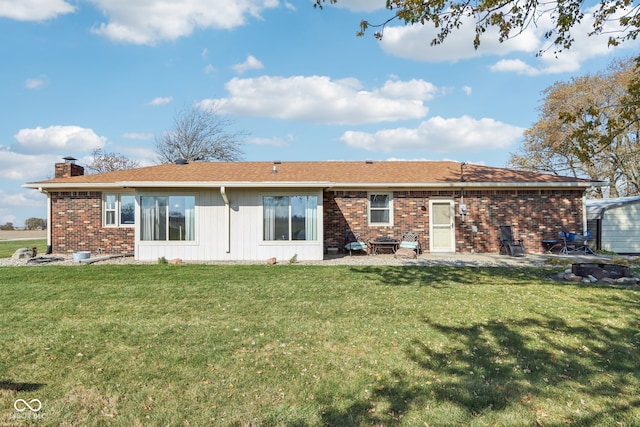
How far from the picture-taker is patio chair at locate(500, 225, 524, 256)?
42.5 ft

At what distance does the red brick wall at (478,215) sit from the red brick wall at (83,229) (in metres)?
A: 7.74

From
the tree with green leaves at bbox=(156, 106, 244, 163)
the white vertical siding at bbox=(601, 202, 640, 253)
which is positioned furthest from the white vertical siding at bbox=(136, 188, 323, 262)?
the tree with green leaves at bbox=(156, 106, 244, 163)

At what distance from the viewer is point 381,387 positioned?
317 centimetres

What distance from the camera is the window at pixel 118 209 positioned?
1385cm

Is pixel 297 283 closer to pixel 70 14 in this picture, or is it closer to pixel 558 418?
pixel 558 418

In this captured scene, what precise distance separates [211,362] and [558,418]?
117 inches

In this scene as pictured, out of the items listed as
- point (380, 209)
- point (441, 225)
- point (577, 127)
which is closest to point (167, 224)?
point (380, 209)

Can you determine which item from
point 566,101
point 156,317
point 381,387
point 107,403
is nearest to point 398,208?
point 156,317

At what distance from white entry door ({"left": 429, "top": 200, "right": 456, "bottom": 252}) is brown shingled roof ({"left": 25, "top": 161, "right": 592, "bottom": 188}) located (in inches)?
37.9

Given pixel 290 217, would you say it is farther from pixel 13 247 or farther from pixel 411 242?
pixel 13 247

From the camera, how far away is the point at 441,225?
13805 mm

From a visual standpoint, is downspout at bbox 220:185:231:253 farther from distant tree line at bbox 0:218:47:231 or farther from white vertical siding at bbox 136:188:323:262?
distant tree line at bbox 0:218:47:231

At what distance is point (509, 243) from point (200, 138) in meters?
23.8

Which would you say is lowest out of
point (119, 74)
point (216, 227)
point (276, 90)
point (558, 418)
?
point (558, 418)
